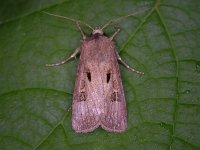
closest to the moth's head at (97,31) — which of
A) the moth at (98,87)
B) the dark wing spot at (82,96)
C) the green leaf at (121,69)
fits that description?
the moth at (98,87)

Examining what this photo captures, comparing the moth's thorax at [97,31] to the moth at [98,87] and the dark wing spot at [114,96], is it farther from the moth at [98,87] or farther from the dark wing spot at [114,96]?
the dark wing spot at [114,96]

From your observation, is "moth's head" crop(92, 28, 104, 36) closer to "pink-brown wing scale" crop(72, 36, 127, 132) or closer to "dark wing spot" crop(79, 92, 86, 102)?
"pink-brown wing scale" crop(72, 36, 127, 132)

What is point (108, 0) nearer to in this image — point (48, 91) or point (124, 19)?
point (124, 19)

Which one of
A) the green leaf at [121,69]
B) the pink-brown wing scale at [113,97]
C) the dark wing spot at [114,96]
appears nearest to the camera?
the green leaf at [121,69]

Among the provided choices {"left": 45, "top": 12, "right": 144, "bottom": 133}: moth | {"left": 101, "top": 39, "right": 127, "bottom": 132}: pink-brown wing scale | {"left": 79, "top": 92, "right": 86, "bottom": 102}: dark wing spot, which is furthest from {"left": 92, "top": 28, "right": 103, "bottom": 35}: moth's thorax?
{"left": 79, "top": 92, "right": 86, "bottom": 102}: dark wing spot

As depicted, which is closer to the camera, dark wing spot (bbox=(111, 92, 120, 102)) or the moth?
the moth

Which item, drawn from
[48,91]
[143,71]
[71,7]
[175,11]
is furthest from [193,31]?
[48,91]
